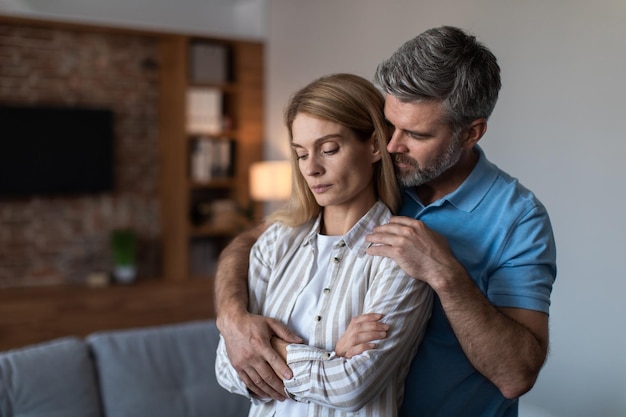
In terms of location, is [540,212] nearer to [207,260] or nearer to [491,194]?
[491,194]

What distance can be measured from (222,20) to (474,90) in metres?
4.95

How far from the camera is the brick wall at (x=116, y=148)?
5.76 meters

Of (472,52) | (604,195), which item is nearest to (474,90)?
(472,52)

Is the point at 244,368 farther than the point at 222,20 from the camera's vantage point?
No

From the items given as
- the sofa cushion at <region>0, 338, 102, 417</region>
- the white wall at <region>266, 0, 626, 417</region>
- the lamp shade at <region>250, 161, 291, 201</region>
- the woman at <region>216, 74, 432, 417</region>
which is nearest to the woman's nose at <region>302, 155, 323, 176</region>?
the woman at <region>216, 74, 432, 417</region>

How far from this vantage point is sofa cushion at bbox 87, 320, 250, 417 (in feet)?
9.77

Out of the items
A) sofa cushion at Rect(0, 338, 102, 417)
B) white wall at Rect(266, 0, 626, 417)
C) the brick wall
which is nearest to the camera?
sofa cushion at Rect(0, 338, 102, 417)

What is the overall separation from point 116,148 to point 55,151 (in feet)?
1.78

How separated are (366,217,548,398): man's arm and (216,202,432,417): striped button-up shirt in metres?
0.06

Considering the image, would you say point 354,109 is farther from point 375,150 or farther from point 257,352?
point 257,352

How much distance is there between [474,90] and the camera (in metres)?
1.60

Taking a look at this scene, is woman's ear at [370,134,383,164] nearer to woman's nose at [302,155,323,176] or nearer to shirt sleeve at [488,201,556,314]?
woman's nose at [302,155,323,176]

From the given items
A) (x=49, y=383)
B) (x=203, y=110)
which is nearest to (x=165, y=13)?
(x=203, y=110)

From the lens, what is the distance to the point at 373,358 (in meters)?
1.51
